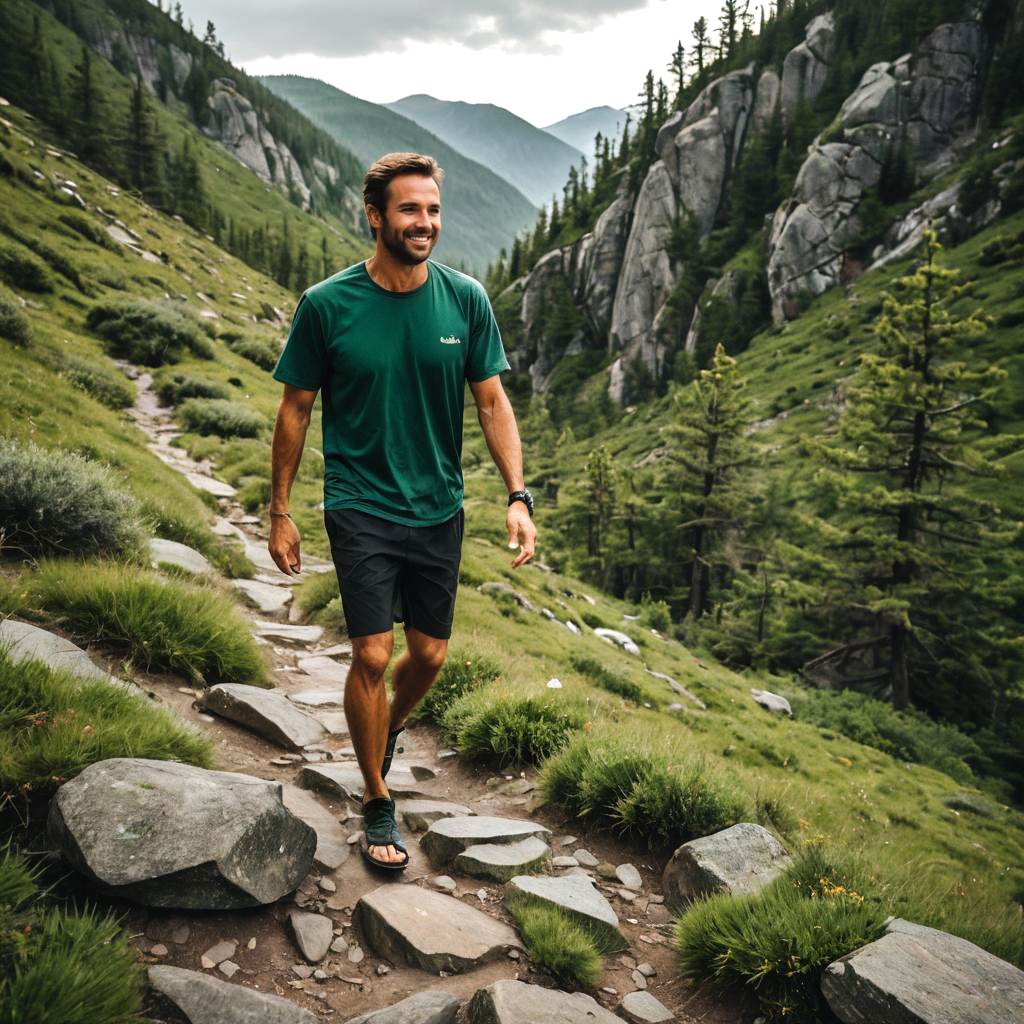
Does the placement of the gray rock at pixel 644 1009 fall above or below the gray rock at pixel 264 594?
above

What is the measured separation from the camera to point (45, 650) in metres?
4.25

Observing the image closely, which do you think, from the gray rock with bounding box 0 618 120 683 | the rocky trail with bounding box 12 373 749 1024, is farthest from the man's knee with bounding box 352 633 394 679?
the gray rock with bounding box 0 618 120 683

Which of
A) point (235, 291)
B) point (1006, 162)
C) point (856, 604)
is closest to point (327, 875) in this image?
point (856, 604)

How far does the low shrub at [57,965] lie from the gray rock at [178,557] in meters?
5.17

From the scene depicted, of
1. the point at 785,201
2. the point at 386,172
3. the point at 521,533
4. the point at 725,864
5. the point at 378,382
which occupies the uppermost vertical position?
the point at 785,201

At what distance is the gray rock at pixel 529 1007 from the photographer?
2693 millimetres

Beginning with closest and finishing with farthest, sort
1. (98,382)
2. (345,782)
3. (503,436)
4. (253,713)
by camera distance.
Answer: (503,436) < (345,782) < (253,713) < (98,382)

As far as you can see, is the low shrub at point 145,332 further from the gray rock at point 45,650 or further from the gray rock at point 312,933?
the gray rock at point 312,933

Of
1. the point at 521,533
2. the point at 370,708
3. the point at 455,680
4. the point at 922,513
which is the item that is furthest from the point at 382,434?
the point at 922,513

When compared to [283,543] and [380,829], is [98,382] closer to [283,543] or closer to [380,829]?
[283,543]

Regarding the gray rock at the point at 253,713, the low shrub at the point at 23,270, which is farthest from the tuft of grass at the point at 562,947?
the low shrub at the point at 23,270

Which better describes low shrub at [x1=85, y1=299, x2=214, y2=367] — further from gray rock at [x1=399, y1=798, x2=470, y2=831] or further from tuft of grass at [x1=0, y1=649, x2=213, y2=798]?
gray rock at [x1=399, y1=798, x2=470, y2=831]

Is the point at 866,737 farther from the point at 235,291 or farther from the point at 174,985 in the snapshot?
the point at 235,291

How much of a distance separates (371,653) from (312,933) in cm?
136
